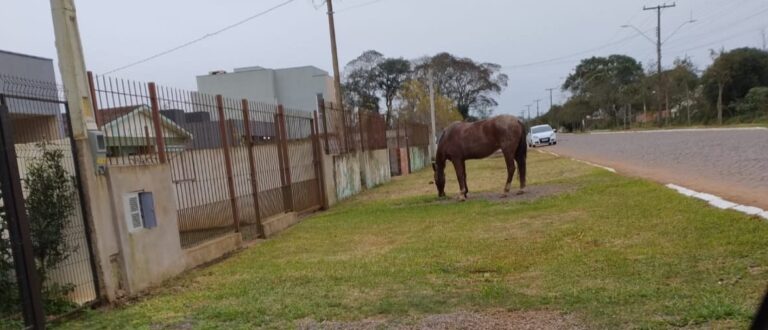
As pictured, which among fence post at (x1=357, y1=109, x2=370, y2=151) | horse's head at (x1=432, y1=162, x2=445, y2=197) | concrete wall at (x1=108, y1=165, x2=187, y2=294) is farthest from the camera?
fence post at (x1=357, y1=109, x2=370, y2=151)

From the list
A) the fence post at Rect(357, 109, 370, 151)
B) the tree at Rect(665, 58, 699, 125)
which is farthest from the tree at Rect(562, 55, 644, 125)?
the fence post at Rect(357, 109, 370, 151)

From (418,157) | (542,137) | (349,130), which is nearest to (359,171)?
(349,130)

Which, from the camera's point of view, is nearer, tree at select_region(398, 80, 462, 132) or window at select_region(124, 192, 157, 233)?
window at select_region(124, 192, 157, 233)

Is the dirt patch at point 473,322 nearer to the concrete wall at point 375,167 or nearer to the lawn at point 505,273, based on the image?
the lawn at point 505,273

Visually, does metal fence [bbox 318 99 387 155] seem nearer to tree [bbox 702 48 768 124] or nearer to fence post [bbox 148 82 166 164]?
fence post [bbox 148 82 166 164]

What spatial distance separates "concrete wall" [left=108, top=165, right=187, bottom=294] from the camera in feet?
19.6

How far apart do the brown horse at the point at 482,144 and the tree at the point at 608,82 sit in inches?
2395

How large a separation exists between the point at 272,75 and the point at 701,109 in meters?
36.0

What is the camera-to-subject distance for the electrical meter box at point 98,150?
5.66 metres

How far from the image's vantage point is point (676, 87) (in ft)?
181

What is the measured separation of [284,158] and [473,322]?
770 centimetres

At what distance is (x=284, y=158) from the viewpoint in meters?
11.3

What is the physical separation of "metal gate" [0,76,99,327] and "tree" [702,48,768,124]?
47874 mm

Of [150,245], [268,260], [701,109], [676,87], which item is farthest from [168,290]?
[676,87]
